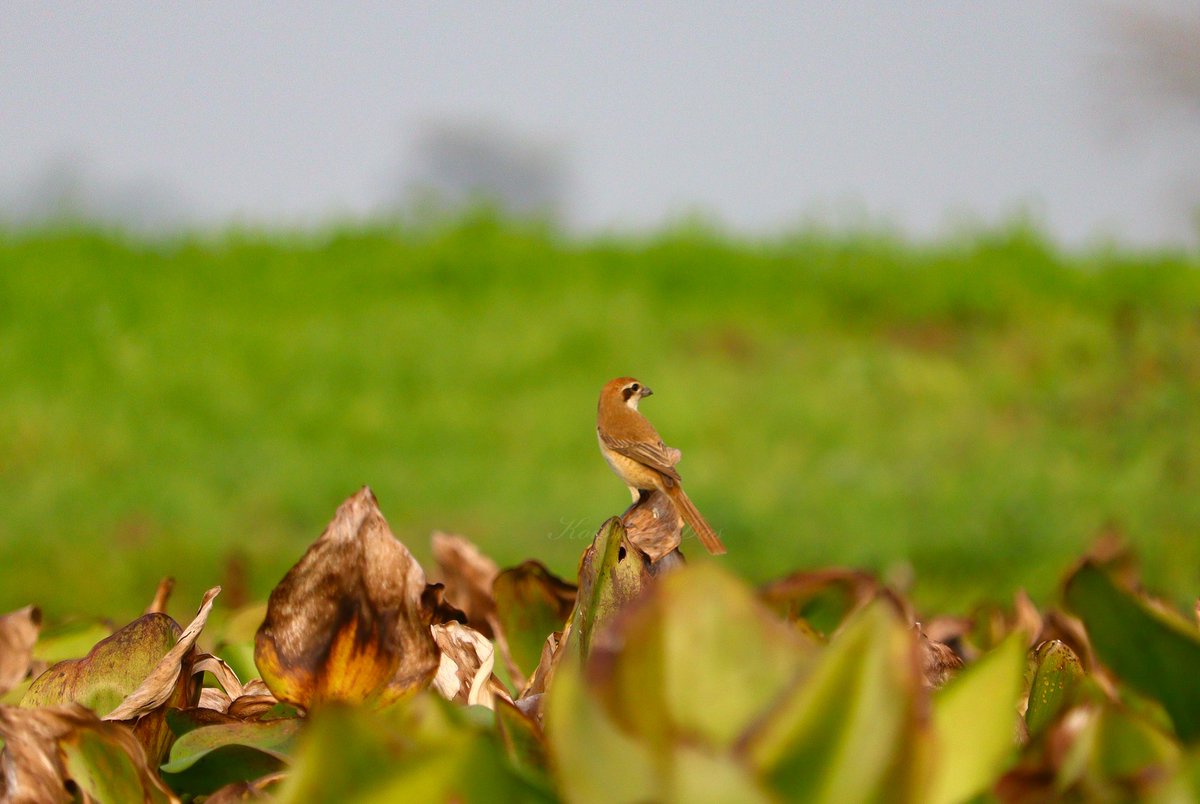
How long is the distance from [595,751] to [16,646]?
1028mm

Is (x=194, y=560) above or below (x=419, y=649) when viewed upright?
below

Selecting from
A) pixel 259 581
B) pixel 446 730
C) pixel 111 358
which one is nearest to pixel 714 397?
pixel 259 581

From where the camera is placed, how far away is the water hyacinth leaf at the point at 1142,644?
2.64ft

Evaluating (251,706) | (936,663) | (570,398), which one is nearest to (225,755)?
(251,706)

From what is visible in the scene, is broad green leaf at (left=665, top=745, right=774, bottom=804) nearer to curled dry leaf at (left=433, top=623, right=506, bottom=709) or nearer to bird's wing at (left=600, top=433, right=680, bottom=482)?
curled dry leaf at (left=433, top=623, right=506, bottom=709)

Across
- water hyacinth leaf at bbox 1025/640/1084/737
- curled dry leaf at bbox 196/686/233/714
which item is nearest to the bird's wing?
water hyacinth leaf at bbox 1025/640/1084/737

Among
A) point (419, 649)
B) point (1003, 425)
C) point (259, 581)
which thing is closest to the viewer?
point (419, 649)

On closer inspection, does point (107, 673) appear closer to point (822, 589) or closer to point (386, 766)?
point (386, 766)

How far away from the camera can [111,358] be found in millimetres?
9406

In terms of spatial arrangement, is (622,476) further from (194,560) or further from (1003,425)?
(1003,425)

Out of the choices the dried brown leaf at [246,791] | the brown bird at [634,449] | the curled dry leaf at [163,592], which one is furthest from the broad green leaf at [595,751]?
the curled dry leaf at [163,592]

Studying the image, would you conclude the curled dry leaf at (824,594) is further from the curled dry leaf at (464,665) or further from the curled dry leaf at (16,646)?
the curled dry leaf at (16,646)

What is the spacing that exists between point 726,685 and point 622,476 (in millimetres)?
685

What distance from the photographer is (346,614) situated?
928 millimetres
